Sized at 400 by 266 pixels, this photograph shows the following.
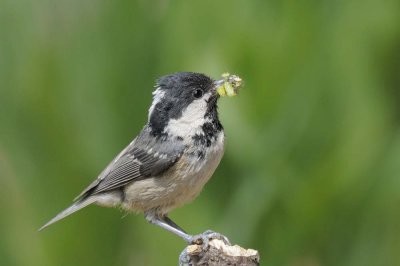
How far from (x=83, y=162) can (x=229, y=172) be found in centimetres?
57

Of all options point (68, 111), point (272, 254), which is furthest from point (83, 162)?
point (272, 254)

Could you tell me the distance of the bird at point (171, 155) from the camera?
2.93 meters

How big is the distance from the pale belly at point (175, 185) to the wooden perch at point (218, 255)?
466mm

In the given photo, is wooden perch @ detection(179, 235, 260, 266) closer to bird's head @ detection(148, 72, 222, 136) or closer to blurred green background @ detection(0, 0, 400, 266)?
bird's head @ detection(148, 72, 222, 136)

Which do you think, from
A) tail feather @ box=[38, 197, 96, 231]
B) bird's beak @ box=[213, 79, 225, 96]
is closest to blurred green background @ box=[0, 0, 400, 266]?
A: tail feather @ box=[38, 197, 96, 231]

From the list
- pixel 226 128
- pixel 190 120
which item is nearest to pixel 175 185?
pixel 190 120

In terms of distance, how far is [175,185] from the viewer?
295cm

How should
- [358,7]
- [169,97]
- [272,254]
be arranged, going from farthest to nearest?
1. [358,7]
2. [272,254]
3. [169,97]

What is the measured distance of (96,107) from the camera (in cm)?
365

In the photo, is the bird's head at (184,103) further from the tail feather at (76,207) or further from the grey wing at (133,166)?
the tail feather at (76,207)

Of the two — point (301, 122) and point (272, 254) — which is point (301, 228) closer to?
point (272, 254)

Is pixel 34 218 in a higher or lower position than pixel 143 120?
lower

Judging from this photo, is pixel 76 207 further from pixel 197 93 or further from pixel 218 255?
pixel 218 255

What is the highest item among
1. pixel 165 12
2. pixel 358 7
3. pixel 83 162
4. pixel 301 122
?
pixel 358 7
